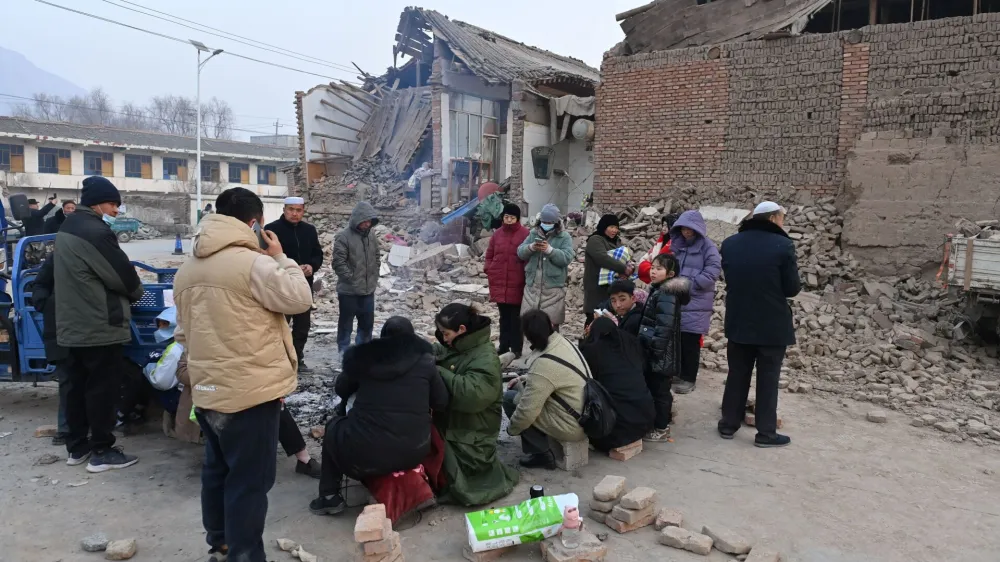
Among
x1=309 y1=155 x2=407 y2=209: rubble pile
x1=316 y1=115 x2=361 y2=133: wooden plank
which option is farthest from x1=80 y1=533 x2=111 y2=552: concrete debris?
x1=316 y1=115 x2=361 y2=133: wooden plank

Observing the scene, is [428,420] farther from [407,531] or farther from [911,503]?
[911,503]

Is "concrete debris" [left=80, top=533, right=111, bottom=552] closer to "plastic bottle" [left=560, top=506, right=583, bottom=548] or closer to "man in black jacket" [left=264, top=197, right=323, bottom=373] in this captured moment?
"plastic bottle" [left=560, top=506, right=583, bottom=548]

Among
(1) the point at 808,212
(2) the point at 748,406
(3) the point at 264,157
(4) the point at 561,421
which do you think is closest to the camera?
(4) the point at 561,421

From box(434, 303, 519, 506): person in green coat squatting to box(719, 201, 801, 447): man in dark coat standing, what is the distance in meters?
2.14

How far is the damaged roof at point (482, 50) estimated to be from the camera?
55.8ft

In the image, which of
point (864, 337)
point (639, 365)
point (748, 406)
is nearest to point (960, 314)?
point (864, 337)

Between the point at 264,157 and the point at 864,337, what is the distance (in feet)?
141

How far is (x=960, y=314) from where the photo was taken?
7.94 metres

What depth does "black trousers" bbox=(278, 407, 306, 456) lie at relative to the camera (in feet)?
13.8

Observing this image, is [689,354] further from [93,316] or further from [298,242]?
[93,316]

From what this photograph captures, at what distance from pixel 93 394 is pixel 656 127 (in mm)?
10084

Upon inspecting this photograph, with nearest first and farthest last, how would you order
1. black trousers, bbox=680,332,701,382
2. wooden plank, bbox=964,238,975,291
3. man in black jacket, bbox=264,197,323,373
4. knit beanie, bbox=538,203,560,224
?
1. black trousers, bbox=680,332,701,382
2. knit beanie, bbox=538,203,560,224
3. man in black jacket, bbox=264,197,323,373
4. wooden plank, bbox=964,238,975,291

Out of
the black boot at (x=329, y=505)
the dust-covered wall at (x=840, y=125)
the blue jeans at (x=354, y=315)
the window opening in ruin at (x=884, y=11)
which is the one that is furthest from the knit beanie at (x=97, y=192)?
the window opening in ruin at (x=884, y=11)

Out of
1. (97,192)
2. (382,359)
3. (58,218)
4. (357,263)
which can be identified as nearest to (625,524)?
(382,359)
